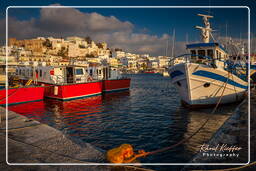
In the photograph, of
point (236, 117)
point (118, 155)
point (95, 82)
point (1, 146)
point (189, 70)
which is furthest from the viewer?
point (95, 82)

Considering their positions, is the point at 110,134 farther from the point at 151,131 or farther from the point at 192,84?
the point at 192,84

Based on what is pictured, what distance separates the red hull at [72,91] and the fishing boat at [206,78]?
36.9 ft

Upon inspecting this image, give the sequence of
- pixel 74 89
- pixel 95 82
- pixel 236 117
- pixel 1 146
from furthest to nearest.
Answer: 1. pixel 95 82
2. pixel 74 89
3. pixel 236 117
4. pixel 1 146

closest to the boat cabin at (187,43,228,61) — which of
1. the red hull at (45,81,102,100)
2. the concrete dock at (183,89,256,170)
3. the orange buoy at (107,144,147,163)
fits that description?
the concrete dock at (183,89,256,170)

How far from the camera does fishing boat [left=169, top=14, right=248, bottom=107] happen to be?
42.0ft

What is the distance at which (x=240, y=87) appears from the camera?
15508mm

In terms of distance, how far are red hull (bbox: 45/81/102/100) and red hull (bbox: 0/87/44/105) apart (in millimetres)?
1230

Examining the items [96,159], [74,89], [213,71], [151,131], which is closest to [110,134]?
[151,131]

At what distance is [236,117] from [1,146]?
9279mm

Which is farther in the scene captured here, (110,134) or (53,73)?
(53,73)

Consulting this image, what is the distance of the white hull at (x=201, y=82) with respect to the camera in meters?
12.8

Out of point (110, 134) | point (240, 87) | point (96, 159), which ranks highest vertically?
point (240, 87)

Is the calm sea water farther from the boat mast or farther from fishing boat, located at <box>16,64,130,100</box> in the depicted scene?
the boat mast

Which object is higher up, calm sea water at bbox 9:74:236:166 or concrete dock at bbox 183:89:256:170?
concrete dock at bbox 183:89:256:170
